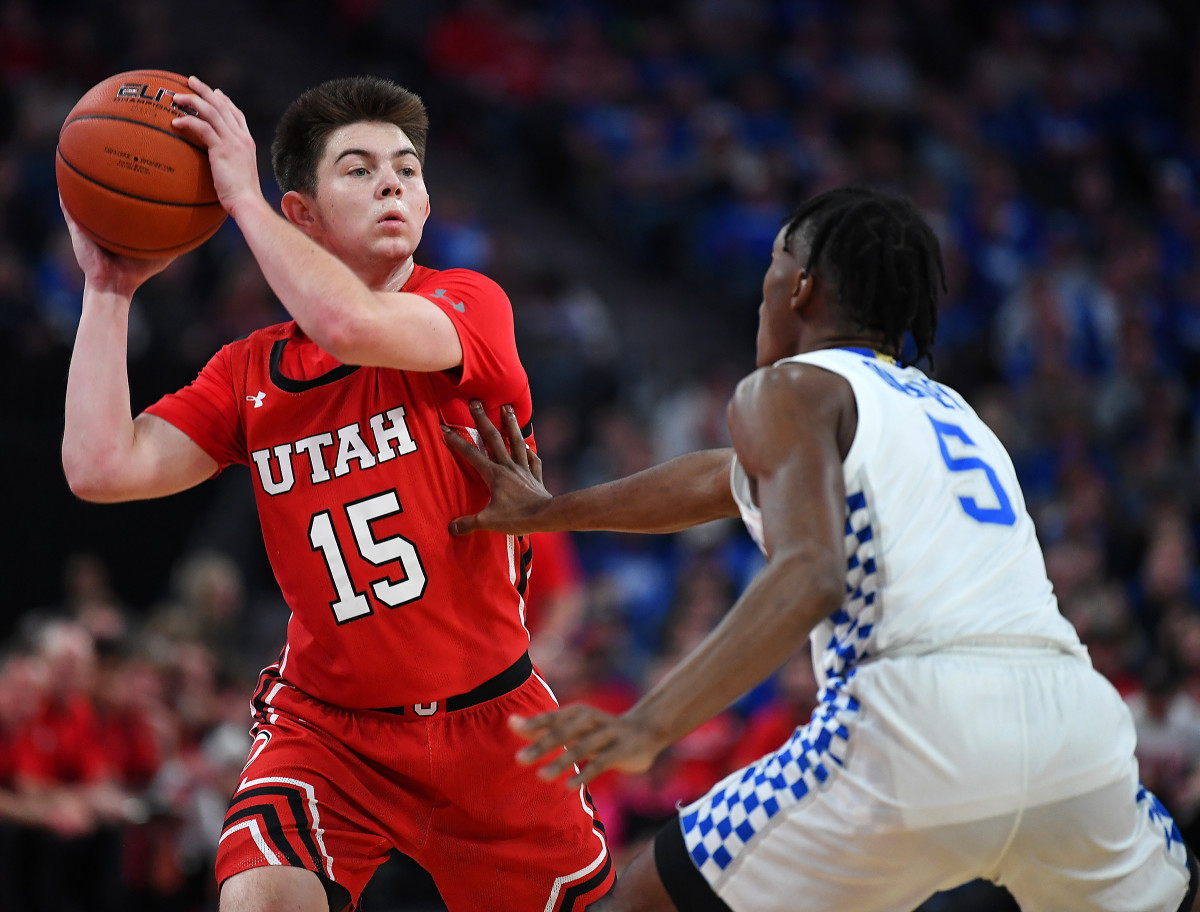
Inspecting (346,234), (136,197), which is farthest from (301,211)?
(136,197)

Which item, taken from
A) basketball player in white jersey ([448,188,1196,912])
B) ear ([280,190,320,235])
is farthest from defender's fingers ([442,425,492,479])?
basketball player in white jersey ([448,188,1196,912])

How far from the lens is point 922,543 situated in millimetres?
2936

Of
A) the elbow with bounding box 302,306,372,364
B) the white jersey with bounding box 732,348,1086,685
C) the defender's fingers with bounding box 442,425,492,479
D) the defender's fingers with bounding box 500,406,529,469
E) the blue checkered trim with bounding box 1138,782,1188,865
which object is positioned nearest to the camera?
the white jersey with bounding box 732,348,1086,685

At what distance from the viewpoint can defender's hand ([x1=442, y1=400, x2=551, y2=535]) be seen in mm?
3938

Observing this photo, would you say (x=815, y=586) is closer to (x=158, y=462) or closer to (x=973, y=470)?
(x=973, y=470)

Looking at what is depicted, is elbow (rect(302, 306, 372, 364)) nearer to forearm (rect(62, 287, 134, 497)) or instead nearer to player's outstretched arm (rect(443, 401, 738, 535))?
player's outstretched arm (rect(443, 401, 738, 535))

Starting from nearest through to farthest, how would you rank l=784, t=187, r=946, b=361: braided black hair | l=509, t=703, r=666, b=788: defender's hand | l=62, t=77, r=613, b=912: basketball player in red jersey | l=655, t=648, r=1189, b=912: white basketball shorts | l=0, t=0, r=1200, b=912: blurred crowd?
l=509, t=703, r=666, b=788: defender's hand < l=655, t=648, r=1189, b=912: white basketball shorts < l=784, t=187, r=946, b=361: braided black hair < l=62, t=77, r=613, b=912: basketball player in red jersey < l=0, t=0, r=1200, b=912: blurred crowd

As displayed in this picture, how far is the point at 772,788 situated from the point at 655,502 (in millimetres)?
1176

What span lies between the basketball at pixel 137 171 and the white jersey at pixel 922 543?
1.92 meters

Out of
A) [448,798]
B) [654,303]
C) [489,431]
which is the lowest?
[654,303]

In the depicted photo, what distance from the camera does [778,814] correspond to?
293 cm

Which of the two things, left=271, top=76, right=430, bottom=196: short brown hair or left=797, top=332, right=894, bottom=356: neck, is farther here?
left=271, top=76, right=430, bottom=196: short brown hair

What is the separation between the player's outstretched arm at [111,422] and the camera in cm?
405

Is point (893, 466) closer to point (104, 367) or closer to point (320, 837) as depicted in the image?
point (320, 837)
